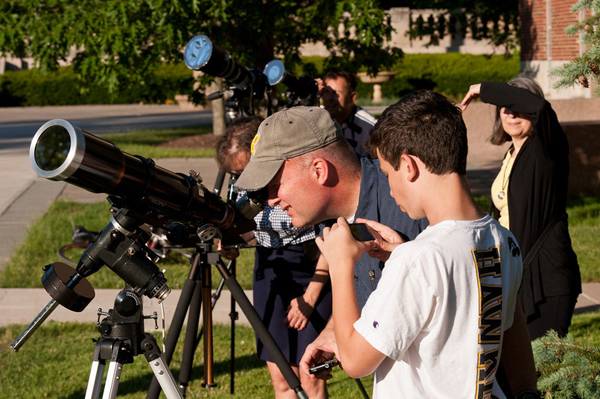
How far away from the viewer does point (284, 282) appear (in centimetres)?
350

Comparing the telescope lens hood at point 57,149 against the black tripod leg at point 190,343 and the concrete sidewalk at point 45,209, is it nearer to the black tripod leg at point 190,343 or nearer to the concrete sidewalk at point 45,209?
the black tripod leg at point 190,343

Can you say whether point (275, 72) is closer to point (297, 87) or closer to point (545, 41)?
point (297, 87)

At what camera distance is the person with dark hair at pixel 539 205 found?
3611mm

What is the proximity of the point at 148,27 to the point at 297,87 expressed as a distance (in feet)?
21.0

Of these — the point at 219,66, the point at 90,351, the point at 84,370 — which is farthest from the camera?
the point at 90,351

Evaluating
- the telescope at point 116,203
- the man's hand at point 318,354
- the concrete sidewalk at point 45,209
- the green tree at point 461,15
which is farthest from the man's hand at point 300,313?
the green tree at point 461,15

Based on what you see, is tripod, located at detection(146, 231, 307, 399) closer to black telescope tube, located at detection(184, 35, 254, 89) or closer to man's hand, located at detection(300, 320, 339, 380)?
man's hand, located at detection(300, 320, 339, 380)

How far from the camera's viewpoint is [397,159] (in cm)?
180

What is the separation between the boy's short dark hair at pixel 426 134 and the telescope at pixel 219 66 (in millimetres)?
2315

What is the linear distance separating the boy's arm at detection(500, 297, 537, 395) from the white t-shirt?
217 mm

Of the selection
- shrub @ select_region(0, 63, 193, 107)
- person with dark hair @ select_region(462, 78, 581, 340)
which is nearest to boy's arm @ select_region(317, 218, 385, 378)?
person with dark hair @ select_region(462, 78, 581, 340)

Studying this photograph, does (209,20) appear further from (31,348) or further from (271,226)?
(271,226)

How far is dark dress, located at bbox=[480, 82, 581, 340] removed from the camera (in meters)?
3.61

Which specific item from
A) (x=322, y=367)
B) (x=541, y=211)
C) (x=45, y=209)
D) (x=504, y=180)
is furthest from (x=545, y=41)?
(x=322, y=367)
